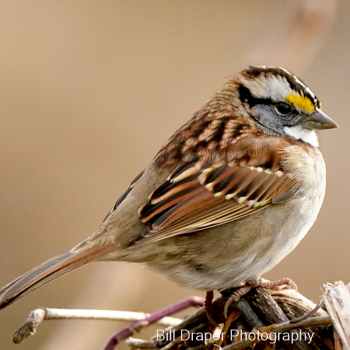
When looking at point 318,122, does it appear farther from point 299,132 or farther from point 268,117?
point 268,117

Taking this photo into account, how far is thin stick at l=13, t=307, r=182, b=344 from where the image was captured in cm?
172

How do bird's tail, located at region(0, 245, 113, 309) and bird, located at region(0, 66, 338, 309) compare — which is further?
bird, located at region(0, 66, 338, 309)

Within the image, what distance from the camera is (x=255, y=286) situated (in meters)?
2.18

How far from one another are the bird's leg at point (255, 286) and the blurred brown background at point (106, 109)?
Result: 35.9 inches

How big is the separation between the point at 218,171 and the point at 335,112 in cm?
265

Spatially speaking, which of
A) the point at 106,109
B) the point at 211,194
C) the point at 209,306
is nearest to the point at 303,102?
the point at 211,194

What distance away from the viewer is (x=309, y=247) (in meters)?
4.23

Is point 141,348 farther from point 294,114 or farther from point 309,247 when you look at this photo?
point 309,247

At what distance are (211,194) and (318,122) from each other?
0.59 m

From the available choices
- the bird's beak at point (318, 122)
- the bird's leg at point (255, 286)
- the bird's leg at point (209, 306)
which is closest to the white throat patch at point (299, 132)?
the bird's beak at point (318, 122)

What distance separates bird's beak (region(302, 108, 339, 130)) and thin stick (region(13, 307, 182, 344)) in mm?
1021

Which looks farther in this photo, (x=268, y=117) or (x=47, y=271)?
(x=268, y=117)

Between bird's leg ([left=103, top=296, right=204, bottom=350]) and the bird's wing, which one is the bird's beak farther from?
bird's leg ([left=103, top=296, right=204, bottom=350])

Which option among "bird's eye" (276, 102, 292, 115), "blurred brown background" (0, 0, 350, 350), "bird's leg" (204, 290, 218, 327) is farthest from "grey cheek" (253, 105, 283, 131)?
"bird's leg" (204, 290, 218, 327)
